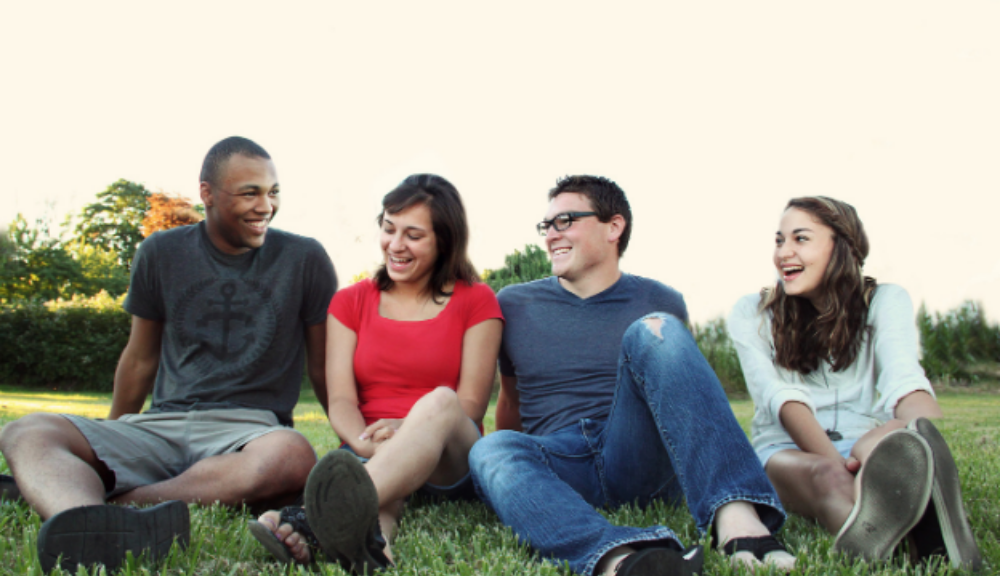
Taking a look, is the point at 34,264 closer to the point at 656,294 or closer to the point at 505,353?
the point at 505,353

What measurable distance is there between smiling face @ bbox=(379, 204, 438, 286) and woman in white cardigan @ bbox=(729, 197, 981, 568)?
1.47 m

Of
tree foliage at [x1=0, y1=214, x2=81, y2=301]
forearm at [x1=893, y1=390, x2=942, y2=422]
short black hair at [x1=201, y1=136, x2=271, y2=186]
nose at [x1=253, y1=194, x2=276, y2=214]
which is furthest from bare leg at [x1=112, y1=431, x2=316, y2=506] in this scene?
tree foliage at [x1=0, y1=214, x2=81, y2=301]

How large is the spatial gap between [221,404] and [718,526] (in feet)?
7.11

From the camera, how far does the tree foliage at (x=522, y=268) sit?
12.4m

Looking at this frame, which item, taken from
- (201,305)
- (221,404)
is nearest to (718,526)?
(221,404)

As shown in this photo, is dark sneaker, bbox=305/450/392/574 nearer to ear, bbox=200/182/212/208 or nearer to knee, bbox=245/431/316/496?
knee, bbox=245/431/316/496

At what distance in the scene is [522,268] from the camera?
40.7 ft

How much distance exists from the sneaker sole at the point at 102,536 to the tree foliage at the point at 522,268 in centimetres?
1027

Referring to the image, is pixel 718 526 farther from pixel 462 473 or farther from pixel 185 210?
pixel 185 210

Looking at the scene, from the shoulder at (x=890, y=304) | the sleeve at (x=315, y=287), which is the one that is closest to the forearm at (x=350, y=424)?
the sleeve at (x=315, y=287)

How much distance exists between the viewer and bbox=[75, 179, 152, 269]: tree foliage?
44.3 m

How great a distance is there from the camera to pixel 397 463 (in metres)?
2.23

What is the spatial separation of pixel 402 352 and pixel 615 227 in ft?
4.09

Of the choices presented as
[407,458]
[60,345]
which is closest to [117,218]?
[60,345]
